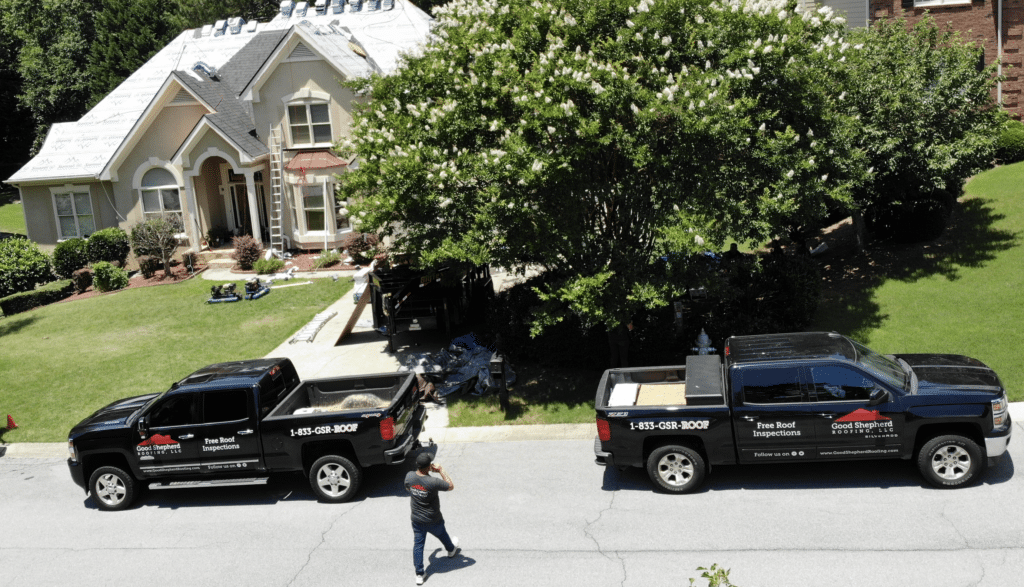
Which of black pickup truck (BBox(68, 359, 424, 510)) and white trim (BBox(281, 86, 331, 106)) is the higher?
white trim (BBox(281, 86, 331, 106))

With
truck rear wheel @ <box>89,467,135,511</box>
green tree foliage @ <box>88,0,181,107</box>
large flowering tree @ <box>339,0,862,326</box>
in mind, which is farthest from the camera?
green tree foliage @ <box>88,0,181,107</box>

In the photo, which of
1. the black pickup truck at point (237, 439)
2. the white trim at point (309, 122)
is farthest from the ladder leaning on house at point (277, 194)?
the black pickup truck at point (237, 439)

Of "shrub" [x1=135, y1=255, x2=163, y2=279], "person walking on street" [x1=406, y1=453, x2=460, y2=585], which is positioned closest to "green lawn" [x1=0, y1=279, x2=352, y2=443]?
"shrub" [x1=135, y1=255, x2=163, y2=279]

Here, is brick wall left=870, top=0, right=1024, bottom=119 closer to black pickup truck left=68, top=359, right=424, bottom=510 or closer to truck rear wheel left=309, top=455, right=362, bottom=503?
black pickup truck left=68, top=359, right=424, bottom=510

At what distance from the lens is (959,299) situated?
1659 cm

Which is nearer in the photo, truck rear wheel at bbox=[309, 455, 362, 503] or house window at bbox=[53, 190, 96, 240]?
truck rear wheel at bbox=[309, 455, 362, 503]

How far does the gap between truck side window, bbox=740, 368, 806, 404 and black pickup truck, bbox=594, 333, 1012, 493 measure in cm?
1

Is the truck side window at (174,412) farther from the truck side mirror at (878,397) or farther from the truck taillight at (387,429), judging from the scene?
the truck side mirror at (878,397)

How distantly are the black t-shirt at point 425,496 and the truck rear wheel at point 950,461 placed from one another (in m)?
6.35

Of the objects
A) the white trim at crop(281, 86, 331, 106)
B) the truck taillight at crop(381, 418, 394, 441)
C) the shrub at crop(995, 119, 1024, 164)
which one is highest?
the white trim at crop(281, 86, 331, 106)

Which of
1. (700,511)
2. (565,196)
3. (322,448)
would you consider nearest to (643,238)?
(565,196)

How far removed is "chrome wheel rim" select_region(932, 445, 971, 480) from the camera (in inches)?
412

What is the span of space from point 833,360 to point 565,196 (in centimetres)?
537

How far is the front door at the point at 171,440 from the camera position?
1219 centimetres
